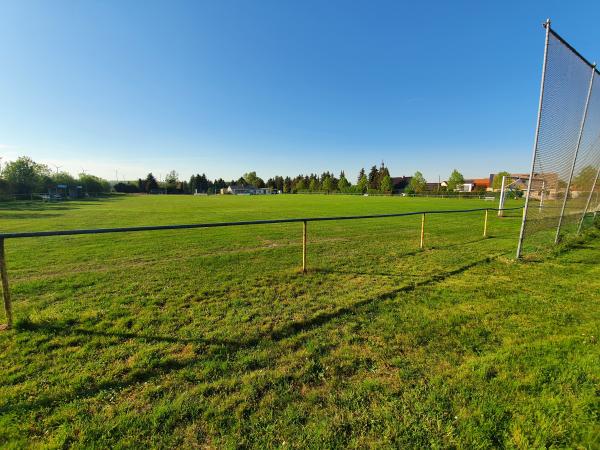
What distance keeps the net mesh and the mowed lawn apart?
295cm

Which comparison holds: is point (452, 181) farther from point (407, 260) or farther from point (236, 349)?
point (236, 349)

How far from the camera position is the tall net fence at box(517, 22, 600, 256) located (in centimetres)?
669

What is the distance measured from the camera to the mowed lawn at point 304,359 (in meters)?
2.15

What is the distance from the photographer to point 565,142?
7867 millimetres

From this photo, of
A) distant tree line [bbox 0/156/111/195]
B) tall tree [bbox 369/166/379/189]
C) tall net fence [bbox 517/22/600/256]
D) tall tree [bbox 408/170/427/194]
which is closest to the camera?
tall net fence [bbox 517/22/600/256]

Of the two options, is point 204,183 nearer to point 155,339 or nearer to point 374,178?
point 374,178

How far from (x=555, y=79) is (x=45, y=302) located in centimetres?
1224

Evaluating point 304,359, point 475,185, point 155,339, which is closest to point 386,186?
point 475,185

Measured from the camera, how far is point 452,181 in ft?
290

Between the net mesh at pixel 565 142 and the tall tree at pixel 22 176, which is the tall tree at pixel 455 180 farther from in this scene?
the tall tree at pixel 22 176

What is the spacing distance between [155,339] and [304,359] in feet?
6.62

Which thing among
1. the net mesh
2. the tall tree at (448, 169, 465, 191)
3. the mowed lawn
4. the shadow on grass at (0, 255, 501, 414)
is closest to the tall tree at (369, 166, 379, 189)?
the tall tree at (448, 169, 465, 191)

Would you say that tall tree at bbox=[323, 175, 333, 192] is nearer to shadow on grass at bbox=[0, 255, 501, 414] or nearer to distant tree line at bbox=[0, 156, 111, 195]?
distant tree line at bbox=[0, 156, 111, 195]

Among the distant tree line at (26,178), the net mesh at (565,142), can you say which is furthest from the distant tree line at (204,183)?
the net mesh at (565,142)
